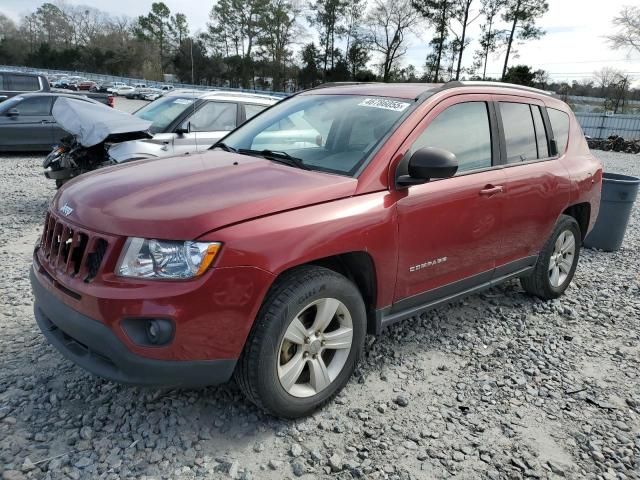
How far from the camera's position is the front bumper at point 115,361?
219 centimetres

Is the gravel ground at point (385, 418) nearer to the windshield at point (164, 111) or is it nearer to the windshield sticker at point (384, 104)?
the windshield sticker at point (384, 104)

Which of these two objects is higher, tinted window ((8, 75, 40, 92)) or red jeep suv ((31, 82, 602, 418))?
tinted window ((8, 75, 40, 92))

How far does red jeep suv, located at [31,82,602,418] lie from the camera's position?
7.23ft

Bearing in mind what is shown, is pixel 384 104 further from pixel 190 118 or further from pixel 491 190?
pixel 190 118

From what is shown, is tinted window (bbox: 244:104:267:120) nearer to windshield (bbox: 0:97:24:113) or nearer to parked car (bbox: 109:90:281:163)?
parked car (bbox: 109:90:281:163)

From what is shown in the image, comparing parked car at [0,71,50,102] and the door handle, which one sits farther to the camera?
parked car at [0,71,50,102]

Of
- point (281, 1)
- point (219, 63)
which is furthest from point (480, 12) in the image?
point (219, 63)

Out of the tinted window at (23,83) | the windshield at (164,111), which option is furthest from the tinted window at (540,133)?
the tinted window at (23,83)

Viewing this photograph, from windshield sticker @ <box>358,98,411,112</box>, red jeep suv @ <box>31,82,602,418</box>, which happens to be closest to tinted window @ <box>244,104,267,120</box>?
red jeep suv @ <box>31,82,602,418</box>

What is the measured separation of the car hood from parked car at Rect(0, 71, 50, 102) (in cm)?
1313

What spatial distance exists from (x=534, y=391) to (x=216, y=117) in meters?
6.05

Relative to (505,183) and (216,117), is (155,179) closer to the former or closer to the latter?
(505,183)

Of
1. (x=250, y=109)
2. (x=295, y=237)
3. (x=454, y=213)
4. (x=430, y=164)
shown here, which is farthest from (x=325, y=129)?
(x=250, y=109)

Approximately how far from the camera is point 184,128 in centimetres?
720
